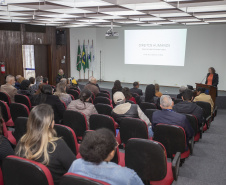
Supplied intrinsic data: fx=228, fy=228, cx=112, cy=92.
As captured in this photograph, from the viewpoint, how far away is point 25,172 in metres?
1.71

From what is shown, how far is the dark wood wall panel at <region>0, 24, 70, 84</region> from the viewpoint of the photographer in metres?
9.44

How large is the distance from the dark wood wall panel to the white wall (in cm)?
127

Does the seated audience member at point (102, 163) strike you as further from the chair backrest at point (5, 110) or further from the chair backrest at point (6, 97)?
the chair backrest at point (6, 97)

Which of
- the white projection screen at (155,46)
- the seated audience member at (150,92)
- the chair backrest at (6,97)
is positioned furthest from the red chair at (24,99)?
the white projection screen at (155,46)

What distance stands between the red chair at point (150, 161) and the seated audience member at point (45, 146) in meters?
0.74

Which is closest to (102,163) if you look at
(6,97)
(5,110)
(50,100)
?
(50,100)

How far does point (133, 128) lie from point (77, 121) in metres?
0.98

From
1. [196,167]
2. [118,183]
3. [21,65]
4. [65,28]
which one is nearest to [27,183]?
[118,183]

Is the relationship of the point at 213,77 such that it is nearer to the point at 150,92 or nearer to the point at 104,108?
the point at 150,92

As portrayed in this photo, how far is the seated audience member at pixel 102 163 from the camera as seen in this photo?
1.43 m

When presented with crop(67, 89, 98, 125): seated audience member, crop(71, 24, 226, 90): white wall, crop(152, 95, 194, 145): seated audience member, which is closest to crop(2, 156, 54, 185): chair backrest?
crop(152, 95, 194, 145): seated audience member

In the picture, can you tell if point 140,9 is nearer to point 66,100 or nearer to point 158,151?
point 66,100

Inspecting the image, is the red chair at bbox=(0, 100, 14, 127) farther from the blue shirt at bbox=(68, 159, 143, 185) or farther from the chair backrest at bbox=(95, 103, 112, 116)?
the blue shirt at bbox=(68, 159, 143, 185)

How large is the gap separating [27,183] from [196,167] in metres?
2.58
